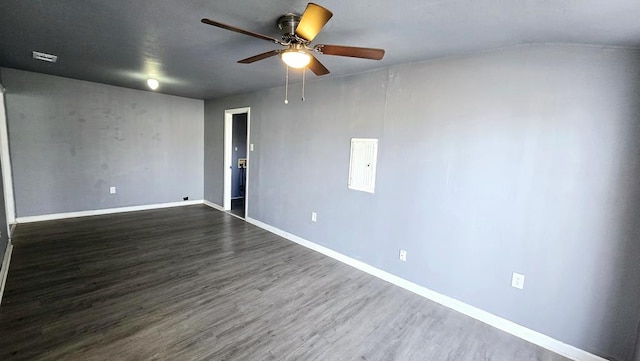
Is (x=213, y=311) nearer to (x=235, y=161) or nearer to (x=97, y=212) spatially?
(x=97, y=212)

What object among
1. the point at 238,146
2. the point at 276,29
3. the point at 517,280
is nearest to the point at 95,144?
the point at 238,146

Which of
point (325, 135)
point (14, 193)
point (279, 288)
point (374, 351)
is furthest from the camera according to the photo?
point (14, 193)

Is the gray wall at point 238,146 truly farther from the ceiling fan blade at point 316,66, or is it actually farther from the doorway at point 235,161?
the ceiling fan blade at point 316,66

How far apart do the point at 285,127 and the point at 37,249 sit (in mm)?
3543

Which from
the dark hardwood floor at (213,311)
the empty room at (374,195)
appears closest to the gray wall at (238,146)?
the empty room at (374,195)

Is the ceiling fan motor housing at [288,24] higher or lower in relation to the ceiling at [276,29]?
lower

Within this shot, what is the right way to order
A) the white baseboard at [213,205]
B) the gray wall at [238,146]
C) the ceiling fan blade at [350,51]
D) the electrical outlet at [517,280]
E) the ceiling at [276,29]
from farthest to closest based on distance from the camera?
1. the gray wall at [238,146]
2. the white baseboard at [213,205]
3. the electrical outlet at [517,280]
4. the ceiling fan blade at [350,51]
5. the ceiling at [276,29]

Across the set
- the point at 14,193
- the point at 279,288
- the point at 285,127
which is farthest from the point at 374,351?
the point at 14,193

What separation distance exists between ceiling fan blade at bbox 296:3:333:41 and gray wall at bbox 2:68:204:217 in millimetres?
4944

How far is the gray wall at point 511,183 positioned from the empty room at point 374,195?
1 centimetres

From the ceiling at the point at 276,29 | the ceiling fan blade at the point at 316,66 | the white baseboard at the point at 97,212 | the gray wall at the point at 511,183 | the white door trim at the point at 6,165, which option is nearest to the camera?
the ceiling at the point at 276,29

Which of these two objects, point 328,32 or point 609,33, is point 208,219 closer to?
point 328,32

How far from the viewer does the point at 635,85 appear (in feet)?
5.91

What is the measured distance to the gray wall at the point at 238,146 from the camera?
21.9 feet
